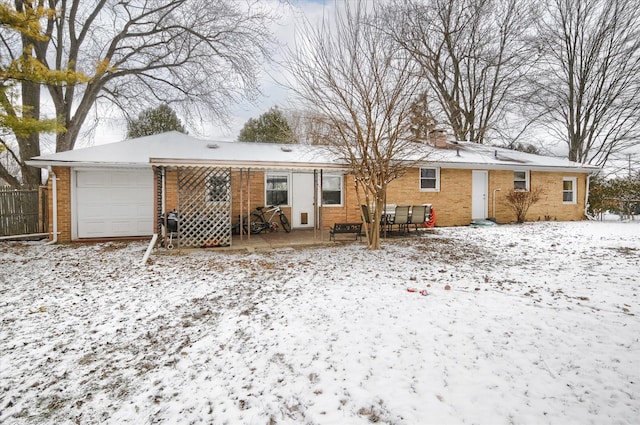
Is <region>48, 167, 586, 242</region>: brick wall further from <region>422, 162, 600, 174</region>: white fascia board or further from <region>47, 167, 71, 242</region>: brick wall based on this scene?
<region>422, 162, 600, 174</region>: white fascia board

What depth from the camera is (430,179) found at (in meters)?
13.8

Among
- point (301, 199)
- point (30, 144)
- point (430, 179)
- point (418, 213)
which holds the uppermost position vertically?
point (30, 144)

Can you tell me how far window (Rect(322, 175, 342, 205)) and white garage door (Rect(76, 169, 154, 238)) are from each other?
6026 mm

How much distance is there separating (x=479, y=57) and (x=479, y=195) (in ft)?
37.8

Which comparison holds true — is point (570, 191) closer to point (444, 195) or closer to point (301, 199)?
point (444, 195)

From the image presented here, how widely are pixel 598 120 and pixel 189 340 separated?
1027 inches

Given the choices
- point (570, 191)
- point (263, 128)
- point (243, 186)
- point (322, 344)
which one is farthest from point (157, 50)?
point (570, 191)

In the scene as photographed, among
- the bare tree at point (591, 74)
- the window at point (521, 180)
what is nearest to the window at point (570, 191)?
the window at point (521, 180)

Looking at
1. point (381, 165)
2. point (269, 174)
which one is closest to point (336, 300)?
point (381, 165)

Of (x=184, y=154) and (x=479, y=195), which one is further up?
(x=184, y=154)

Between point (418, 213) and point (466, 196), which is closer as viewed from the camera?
point (418, 213)

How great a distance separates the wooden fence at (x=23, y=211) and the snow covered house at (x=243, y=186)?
4.03 feet

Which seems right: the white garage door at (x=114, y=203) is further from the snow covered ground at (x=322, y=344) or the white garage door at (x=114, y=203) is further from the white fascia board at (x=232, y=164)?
the snow covered ground at (x=322, y=344)

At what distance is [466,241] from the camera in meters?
10.2
